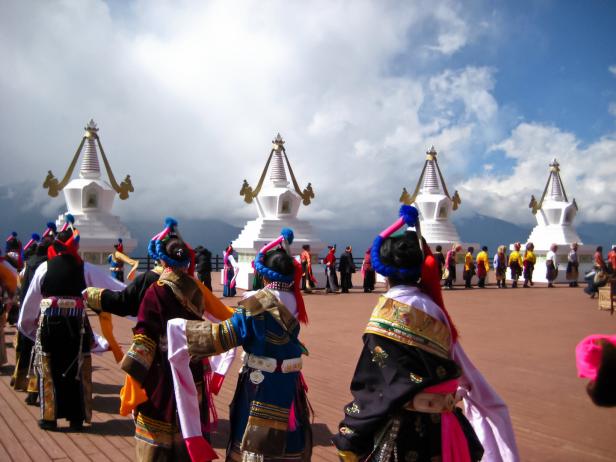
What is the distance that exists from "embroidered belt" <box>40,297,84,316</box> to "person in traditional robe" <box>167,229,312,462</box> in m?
2.41

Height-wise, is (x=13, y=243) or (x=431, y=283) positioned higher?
(x=13, y=243)

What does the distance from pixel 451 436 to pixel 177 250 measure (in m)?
2.41

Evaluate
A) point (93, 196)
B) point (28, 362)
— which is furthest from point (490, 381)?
point (93, 196)

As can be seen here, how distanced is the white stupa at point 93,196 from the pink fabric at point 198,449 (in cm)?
1808

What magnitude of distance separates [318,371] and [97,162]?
18.9m

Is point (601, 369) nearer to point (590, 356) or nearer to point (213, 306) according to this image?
point (590, 356)

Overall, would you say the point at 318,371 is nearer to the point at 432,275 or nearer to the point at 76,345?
the point at 76,345

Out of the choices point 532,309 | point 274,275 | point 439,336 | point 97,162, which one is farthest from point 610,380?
point 97,162

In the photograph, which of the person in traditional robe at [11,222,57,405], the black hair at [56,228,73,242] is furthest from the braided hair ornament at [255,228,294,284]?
the person in traditional robe at [11,222,57,405]

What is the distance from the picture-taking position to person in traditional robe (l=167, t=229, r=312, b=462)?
3.13m

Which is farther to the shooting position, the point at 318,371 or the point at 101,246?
the point at 101,246

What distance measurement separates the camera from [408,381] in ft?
8.06

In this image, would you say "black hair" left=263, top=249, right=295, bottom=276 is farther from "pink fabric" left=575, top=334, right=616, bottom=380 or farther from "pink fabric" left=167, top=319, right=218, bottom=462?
"pink fabric" left=575, top=334, right=616, bottom=380

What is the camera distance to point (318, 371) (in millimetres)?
7258
